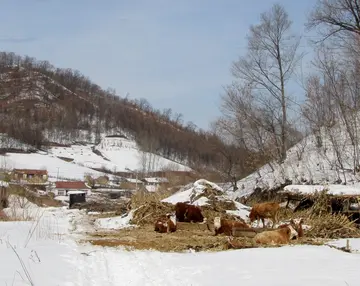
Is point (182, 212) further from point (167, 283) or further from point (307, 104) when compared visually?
point (307, 104)

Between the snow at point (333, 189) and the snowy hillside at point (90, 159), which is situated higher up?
the snowy hillside at point (90, 159)

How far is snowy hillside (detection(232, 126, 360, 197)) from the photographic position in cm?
2223

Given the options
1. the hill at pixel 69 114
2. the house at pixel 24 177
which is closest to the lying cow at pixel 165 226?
the house at pixel 24 177

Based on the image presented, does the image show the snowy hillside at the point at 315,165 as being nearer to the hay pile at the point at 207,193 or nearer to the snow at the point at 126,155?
the hay pile at the point at 207,193

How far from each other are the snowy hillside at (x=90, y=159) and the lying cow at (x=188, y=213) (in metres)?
84.7

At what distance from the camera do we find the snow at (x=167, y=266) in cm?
534

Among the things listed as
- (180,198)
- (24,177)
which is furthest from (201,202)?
(24,177)

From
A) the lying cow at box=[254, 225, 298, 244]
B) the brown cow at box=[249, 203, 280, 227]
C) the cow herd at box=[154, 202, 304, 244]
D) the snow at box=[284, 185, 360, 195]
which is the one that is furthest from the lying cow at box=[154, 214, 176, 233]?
the snow at box=[284, 185, 360, 195]

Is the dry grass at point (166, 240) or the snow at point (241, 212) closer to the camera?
the dry grass at point (166, 240)

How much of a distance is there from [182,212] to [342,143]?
12773 millimetres

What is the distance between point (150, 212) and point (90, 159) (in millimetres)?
127597

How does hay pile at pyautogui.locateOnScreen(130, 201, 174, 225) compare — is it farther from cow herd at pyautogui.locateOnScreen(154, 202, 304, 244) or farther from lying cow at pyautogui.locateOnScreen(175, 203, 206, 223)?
lying cow at pyautogui.locateOnScreen(175, 203, 206, 223)

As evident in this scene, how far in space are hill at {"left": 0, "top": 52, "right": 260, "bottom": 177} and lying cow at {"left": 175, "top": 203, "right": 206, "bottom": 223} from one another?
118085mm

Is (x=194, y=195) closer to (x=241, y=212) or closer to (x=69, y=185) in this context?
(x=241, y=212)
